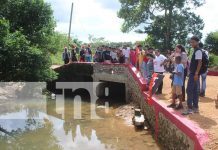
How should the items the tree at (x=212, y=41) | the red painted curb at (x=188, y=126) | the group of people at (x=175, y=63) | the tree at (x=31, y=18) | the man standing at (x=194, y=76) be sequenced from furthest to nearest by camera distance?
1. the tree at (x=212, y=41)
2. the tree at (x=31, y=18)
3. the group of people at (x=175, y=63)
4. the man standing at (x=194, y=76)
5. the red painted curb at (x=188, y=126)

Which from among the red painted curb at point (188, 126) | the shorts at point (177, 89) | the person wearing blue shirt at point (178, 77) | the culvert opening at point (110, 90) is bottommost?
the culvert opening at point (110, 90)

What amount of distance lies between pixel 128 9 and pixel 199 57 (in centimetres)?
2761

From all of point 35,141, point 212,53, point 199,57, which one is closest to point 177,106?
point 199,57

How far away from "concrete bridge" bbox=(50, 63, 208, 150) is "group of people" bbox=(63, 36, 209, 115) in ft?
1.48

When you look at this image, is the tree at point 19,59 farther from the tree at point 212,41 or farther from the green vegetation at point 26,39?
A: the tree at point 212,41

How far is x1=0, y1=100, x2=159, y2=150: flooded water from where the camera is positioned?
42.7 feet

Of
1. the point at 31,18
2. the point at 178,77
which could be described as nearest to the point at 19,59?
the point at 31,18

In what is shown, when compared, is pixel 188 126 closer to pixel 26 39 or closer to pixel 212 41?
pixel 26 39

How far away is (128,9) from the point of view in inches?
1417

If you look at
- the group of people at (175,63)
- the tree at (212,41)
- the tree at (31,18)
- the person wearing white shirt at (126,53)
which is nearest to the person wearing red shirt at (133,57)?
the group of people at (175,63)

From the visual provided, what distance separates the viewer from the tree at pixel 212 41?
99.1 ft

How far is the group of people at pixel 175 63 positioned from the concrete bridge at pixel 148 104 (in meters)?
0.45

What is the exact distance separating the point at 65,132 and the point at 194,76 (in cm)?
769

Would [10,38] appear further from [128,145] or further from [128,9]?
[128,9]
